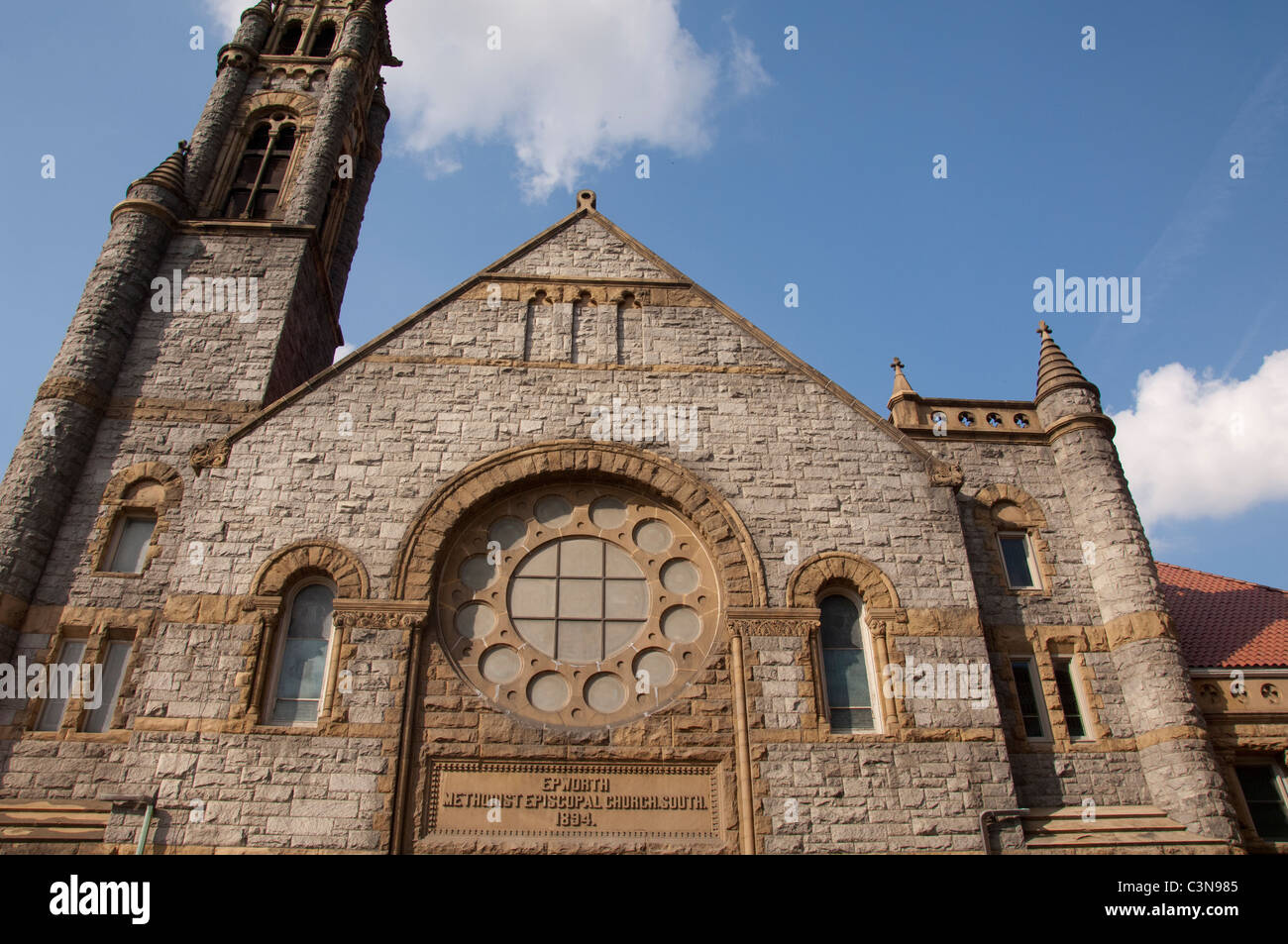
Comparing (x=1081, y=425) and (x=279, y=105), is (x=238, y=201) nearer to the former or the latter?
(x=279, y=105)

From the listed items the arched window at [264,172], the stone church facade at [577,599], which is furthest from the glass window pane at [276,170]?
the stone church facade at [577,599]

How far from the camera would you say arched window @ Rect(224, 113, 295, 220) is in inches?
767

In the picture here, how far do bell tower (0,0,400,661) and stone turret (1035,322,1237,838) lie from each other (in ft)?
42.3

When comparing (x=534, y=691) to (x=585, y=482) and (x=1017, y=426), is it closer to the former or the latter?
(x=585, y=482)

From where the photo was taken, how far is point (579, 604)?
12430 millimetres

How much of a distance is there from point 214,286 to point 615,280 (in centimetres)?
751

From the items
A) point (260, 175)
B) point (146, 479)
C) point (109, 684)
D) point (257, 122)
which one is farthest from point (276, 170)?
point (109, 684)

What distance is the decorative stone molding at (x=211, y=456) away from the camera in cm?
1280

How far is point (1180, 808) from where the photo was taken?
11461 mm

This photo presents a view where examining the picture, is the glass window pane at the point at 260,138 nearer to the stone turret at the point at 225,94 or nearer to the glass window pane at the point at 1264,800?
the stone turret at the point at 225,94

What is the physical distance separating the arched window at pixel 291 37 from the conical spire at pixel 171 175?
6.53 metres

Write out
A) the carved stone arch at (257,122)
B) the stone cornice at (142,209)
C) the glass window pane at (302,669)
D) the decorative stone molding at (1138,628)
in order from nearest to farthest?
the glass window pane at (302,669) < the decorative stone molding at (1138,628) < the stone cornice at (142,209) < the carved stone arch at (257,122)

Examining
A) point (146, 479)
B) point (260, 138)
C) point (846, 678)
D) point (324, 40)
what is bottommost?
point (846, 678)
